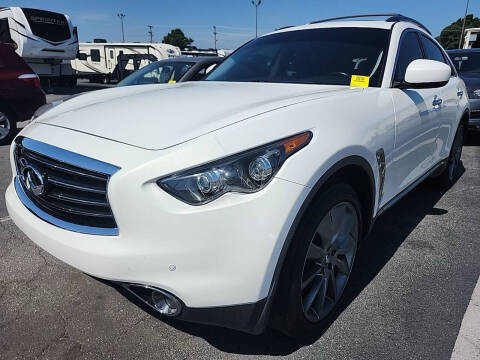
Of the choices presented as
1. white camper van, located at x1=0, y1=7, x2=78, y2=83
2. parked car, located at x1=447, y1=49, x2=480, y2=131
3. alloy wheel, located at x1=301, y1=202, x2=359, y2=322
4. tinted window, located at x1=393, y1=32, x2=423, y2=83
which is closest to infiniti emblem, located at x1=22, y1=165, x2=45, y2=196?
alloy wheel, located at x1=301, y1=202, x2=359, y2=322

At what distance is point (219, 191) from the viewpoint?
4.87ft

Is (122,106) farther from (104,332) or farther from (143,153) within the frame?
(104,332)

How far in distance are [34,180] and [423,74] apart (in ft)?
7.54

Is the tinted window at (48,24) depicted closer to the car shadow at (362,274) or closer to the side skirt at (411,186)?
the car shadow at (362,274)

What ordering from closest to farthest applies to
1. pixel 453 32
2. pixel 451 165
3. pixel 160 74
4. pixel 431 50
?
pixel 431 50 → pixel 451 165 → pixel 160 74 → pixel 453 32

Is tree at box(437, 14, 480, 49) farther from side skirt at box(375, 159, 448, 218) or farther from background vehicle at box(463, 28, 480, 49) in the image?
side skirt at box(375, 159, 448, 218)

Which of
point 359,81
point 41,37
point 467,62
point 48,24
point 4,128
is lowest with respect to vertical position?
point 4,128

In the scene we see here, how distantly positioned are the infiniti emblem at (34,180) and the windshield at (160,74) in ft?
16.4

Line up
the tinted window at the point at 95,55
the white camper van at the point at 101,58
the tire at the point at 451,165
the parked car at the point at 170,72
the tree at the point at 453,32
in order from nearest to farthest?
the tire at the point at 451,165 → the parked car at the point at 170,72 → the white camper van at the point at 101,58 → the tinted window at the point at 95,55 → the tree at the point at 453,32

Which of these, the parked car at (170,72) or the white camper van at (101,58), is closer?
the parked car at (170,72)

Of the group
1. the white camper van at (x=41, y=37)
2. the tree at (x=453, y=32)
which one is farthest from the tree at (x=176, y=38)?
the white camper van at (x=41, y=37)

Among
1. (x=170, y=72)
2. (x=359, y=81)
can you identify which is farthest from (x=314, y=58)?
(x=170, y=72)

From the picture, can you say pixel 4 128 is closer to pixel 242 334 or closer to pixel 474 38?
pixel 242 334

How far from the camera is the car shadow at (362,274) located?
1958 millimetres
